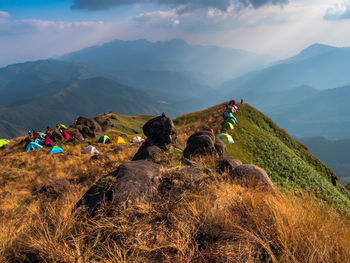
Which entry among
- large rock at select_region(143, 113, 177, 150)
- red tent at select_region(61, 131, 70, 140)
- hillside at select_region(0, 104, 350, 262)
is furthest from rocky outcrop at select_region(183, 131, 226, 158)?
red tent at select_region(61, 131, 70, 140)

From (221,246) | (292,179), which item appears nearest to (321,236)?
(221,246)

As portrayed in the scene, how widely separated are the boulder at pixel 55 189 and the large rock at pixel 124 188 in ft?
27.2

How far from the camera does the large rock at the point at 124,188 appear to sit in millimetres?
3713

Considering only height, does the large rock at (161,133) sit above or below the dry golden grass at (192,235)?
below

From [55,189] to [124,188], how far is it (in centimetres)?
958

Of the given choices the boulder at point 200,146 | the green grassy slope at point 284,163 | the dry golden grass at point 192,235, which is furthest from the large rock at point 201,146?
the dry golden grass at point 192,235

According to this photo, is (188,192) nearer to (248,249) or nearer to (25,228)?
(248,249)

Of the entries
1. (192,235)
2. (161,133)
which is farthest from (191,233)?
(161,133)

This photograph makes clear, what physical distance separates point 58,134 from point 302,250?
3431 cm

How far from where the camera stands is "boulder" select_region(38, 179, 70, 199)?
35.0ft

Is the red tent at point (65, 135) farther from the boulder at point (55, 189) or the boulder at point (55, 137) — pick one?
the boulder at point (55, 189)

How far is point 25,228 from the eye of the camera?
3.71m

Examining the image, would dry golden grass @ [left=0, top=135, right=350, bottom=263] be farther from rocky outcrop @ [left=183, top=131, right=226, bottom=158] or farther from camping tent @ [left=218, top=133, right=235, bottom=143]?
camping tent @ [left=218, top=133, right=235, bottom=143]

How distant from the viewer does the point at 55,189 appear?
10.9 m
